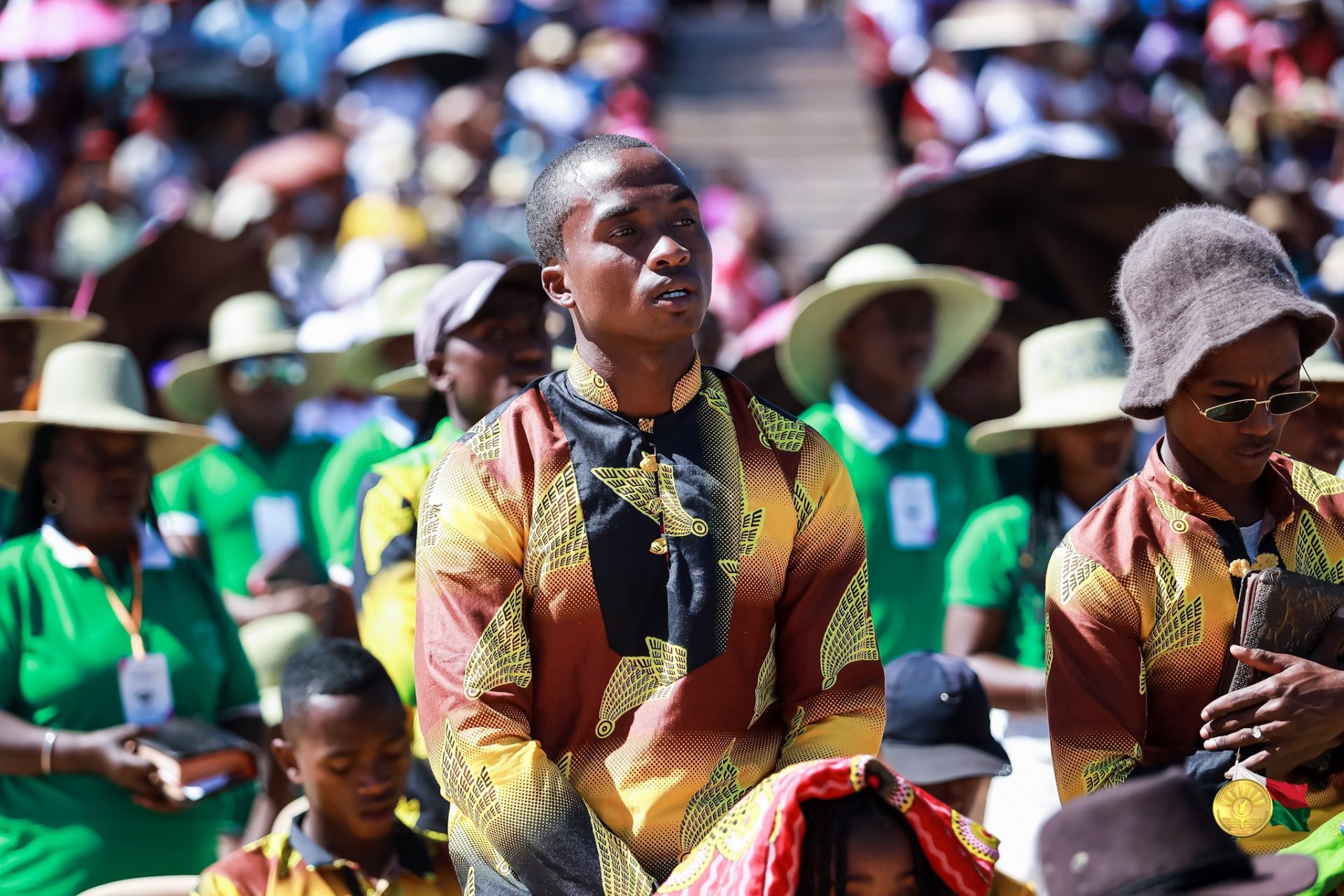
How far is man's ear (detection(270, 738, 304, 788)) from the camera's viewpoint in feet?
13.7

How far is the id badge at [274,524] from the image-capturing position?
6434mm

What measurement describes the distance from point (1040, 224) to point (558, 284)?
4.80 m

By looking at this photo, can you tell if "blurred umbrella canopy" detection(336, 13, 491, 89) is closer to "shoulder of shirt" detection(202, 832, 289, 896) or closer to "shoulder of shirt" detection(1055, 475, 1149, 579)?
"shoulder of shirt" detection(202, 832, 289, 896)

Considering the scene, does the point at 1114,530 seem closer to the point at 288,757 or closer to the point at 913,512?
the point at 288,757

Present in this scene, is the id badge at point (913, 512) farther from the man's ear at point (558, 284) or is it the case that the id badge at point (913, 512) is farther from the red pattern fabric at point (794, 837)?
the red pattern fabric at point (794, 837)

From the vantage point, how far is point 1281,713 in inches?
109

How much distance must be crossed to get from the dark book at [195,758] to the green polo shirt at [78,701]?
22cm

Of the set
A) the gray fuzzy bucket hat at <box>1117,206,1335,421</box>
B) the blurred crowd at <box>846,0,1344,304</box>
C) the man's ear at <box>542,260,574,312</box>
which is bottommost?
the blurred crowd at <box>846,0,1344,304</box>

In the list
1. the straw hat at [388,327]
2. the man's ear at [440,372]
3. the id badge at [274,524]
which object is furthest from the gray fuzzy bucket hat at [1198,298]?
the id badge at [274,524]

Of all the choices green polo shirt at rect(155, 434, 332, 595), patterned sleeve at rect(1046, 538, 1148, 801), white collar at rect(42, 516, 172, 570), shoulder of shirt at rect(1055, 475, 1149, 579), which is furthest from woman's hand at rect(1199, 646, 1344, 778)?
green polo shirt at rect(155, 434, 332, 595)

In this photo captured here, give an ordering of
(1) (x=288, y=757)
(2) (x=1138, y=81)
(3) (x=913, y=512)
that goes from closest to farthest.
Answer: (1) (x=288, y=757)
(3) (x=913, y=512)
(2) (x=1138, y=81)

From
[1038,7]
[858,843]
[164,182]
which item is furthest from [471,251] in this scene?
[858,843]

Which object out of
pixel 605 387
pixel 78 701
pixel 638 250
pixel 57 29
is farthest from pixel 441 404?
pixel 57 29

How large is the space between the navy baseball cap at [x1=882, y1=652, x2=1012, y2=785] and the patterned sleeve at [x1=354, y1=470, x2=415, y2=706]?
115 centimetres
